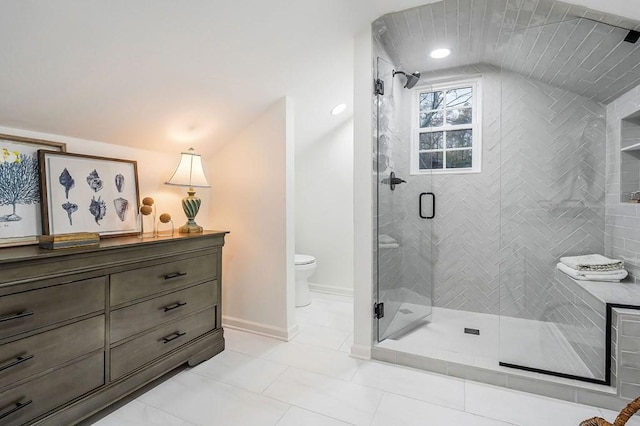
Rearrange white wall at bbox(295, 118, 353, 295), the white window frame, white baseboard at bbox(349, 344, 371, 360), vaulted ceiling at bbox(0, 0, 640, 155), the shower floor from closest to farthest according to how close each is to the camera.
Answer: vaulted ceiling at bbox(0, 0, 640, 155)
the shower floor
white baseboard at bbox(349, 344, 371, 360)
the white window frame
white wall at bbox(295, 118, 353, 295)

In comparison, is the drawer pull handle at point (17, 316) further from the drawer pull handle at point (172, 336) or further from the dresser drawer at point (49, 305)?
the drawer pull handle at point (172, 336)

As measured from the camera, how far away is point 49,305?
1.40 metres

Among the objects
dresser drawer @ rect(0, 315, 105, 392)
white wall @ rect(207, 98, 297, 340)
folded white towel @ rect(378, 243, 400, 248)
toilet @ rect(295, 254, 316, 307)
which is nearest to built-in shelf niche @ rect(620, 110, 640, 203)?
folded white towel @ rect(378, 243, 400, 248)

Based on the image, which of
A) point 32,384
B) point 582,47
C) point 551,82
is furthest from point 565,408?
point 32,384

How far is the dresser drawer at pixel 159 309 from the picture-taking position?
1695mm

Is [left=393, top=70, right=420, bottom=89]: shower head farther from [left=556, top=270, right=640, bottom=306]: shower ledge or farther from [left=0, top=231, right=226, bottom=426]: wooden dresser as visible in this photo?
[left=0, top=231, right=226, bottom=426]: wooden dresser

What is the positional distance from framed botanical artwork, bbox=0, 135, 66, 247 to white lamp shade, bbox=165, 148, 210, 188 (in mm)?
756

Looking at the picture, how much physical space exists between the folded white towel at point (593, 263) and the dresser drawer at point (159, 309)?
2.51m

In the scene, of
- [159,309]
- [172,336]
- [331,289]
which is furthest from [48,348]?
[331,289]

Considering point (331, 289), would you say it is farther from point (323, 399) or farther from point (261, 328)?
point (323, 399)

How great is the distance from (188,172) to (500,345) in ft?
8.27

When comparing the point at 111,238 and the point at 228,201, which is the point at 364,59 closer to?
the point at 228,201

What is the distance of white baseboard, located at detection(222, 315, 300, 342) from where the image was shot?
2.53 m

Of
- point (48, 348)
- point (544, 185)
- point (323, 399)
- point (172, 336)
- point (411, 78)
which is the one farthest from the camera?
point (411, 78)
